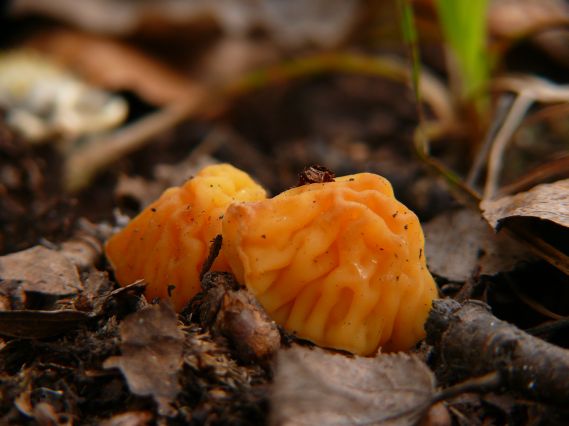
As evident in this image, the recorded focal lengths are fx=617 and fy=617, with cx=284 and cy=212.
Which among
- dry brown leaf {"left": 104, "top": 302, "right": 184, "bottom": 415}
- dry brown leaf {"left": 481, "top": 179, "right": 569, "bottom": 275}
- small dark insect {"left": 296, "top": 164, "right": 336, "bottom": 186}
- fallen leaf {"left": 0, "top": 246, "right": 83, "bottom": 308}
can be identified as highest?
small dark insect {"left": 296, "top": 164, "right": 336, "bottom": 186}

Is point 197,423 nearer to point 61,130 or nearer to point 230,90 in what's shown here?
point 61,130

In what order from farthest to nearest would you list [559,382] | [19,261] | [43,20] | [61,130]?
1. [43,20]
2. [61,130]
3. [19,261]
4. [559,382]

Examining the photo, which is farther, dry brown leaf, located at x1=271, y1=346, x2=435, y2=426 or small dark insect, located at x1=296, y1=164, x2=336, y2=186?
small dark insect, located at x1=296, y1=164, x2=336, y2=186

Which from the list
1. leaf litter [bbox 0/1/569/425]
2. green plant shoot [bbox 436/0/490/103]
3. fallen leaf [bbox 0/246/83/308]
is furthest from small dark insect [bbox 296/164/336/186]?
green plant shoot [bbox 436/0/490/103]

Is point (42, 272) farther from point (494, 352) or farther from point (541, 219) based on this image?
point (541, 219)

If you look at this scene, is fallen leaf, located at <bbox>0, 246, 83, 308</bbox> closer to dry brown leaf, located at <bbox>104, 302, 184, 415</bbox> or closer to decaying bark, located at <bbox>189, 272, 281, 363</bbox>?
dry brown leaf, located at <bbox>104, 302, 184, 415</bbox>

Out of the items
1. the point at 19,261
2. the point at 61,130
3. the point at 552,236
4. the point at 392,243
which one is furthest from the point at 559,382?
the point at 61,130

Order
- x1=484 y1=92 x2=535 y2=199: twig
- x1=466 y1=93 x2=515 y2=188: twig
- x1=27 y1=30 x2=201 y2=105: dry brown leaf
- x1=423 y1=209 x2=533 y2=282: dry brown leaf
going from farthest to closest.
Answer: x1=27 y1=30 x2=201 y2=105: dry brown leaf < x1=466 y1=93 x2=515 y2=188: twig < x1=484 y1=92 x2=535 y2=199: twig < x1=423 y1=209 x2=533 y2=282: dry brown leaf
